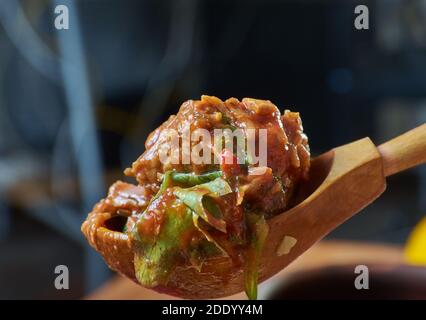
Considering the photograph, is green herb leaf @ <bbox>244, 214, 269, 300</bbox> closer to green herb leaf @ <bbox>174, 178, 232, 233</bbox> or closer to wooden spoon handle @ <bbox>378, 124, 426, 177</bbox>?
green herb leaf @ <bbox>174, 178, 232, 233</bbox>

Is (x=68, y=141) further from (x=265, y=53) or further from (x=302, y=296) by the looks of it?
(x=302, y=296)

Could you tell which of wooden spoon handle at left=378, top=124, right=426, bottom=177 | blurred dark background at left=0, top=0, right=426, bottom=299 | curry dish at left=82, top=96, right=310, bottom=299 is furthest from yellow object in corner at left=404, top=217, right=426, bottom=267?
blurred dark background at left=0, top=0, right=426, bottom=299

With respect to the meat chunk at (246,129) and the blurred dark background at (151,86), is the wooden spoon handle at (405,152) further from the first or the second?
the blurred dark background at (151,86)

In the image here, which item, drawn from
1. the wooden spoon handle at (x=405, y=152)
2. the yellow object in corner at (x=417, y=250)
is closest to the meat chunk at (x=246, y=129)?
the wooden spoon handle at (x=405, y=152)

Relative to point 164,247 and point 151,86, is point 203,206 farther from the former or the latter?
point 151,86

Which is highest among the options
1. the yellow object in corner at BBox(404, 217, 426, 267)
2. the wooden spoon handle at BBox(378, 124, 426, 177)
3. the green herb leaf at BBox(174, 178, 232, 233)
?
the wooden spoon handle at BBox(378, 124, 426, 177)
